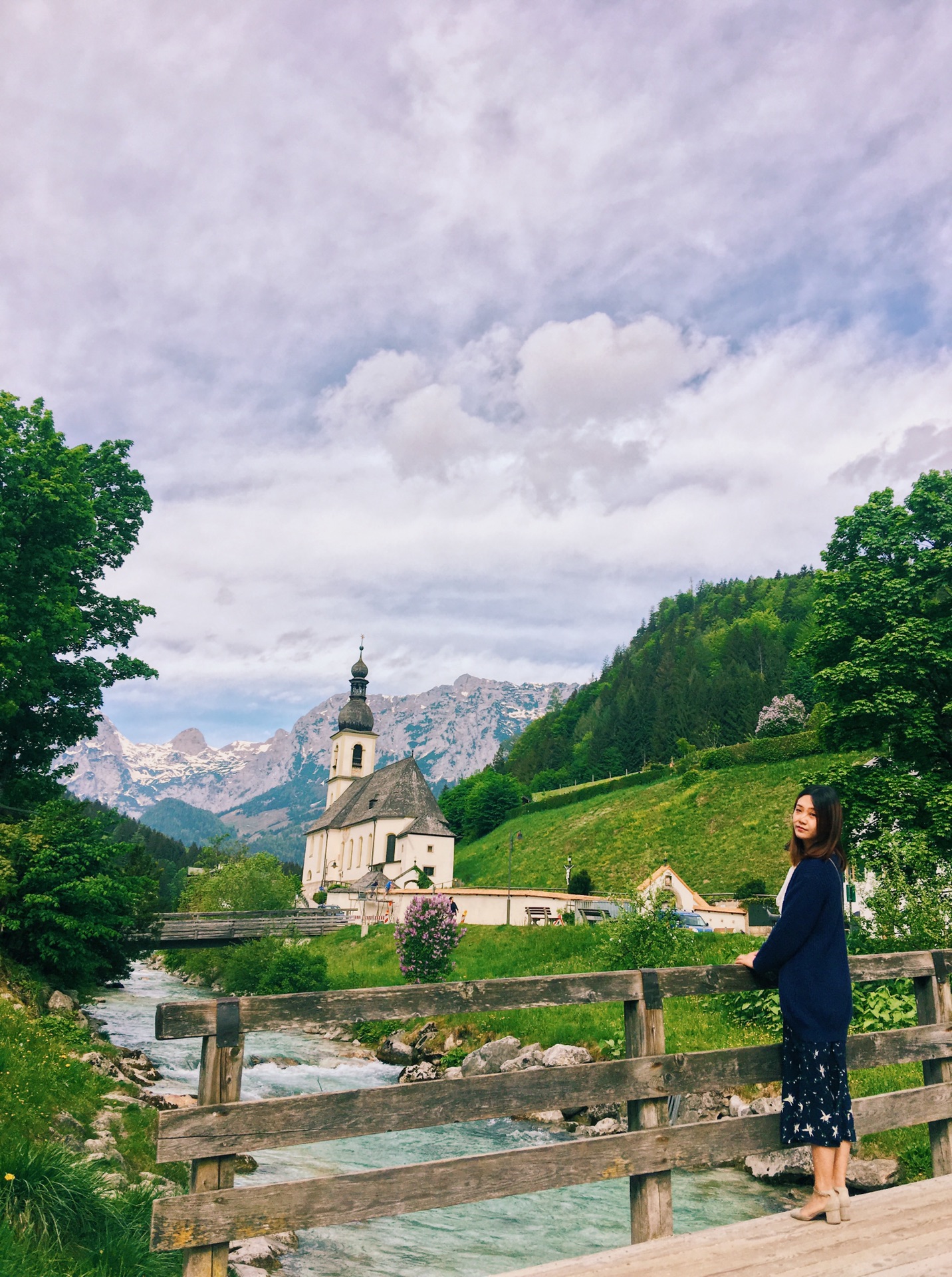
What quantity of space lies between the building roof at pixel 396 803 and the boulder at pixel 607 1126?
6158 cm

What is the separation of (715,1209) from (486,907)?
35642 millimetres

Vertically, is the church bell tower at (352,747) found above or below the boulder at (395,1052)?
above

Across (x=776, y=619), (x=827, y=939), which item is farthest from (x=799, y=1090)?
(x=776, y=619)

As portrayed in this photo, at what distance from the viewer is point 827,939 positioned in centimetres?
476

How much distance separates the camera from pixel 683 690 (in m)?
108

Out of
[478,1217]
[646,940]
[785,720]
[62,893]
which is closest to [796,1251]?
[478,1217]

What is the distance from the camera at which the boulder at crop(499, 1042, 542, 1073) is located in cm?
2108

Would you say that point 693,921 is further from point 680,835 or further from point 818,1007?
point 818,1007

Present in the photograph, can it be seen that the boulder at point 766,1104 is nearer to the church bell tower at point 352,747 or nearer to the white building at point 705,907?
the white building at point 705,907

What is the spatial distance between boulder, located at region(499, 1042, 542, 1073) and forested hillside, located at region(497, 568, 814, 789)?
5959cm

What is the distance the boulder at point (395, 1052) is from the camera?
86.5 ft

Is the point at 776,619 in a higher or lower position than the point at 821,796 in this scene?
higher

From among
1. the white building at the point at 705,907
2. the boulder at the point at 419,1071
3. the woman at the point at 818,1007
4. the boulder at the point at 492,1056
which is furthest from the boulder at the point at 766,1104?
the white building at the point at 705,907

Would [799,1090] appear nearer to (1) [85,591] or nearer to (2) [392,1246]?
(2) [392,1246]
